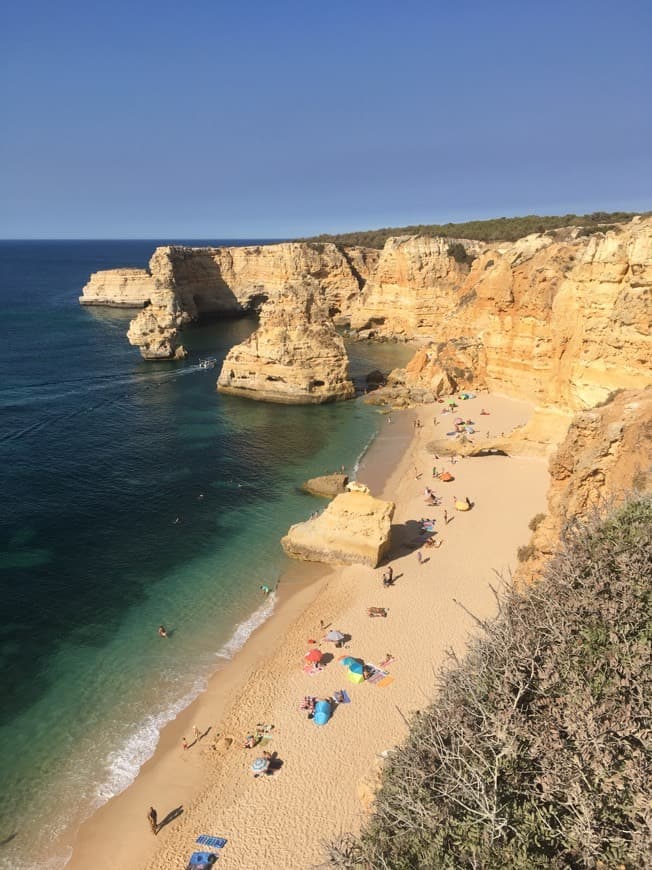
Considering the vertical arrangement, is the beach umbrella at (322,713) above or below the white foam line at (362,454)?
above

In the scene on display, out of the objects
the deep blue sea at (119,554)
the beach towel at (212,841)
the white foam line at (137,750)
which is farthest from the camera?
the deep blue sea at (119,554)

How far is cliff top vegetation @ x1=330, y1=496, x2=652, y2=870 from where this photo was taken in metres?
6.56

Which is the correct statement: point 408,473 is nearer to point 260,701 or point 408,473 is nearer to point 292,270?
point 260,701

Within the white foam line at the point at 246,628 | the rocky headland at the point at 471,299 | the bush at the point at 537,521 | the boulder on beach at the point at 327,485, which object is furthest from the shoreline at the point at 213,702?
the rocky headland at the point at 471,299

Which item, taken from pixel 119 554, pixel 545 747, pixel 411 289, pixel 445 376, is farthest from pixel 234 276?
pixel 545 747

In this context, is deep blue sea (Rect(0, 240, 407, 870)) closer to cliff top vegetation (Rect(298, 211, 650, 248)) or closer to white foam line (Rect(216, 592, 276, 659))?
white foam line (Rect(216, 592, 276, 659))

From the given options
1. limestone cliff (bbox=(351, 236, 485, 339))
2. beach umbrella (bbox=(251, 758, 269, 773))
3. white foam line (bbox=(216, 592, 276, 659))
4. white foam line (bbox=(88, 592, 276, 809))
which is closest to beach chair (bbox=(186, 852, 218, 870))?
beach umbrella (bbox=(251, 758, 269, 773))

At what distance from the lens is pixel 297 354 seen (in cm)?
4100

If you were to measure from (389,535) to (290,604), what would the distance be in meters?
4.69

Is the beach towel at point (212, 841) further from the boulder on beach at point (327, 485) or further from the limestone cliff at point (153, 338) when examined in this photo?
the limestone cliff at point (153, 338)

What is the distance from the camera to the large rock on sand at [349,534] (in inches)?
824

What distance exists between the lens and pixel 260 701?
49.9ft

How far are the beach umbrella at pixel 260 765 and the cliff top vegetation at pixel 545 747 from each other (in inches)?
227

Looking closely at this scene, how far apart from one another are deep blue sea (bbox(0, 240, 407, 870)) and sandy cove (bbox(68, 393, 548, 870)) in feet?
2.65
